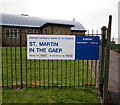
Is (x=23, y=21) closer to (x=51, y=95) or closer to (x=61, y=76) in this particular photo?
(x=61, y=76)

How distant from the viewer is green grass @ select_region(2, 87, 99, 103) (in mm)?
4129

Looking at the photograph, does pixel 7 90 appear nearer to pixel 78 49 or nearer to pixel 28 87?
pixel 28 87

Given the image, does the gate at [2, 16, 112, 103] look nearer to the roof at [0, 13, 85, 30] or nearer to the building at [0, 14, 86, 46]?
the building at [0, 14, 86, 46]

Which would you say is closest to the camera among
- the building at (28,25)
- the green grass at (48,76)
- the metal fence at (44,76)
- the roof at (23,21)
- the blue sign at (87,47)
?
the blue sign at (87,47)

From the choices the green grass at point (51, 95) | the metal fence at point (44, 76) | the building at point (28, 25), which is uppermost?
the building at point (28, 25)

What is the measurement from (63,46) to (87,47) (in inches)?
30.4

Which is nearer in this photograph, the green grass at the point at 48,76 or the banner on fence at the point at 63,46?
the banner on fence at the point at 63,46

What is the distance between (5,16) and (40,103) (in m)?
30.6

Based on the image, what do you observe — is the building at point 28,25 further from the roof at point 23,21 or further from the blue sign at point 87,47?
the blue sign at point 87,47

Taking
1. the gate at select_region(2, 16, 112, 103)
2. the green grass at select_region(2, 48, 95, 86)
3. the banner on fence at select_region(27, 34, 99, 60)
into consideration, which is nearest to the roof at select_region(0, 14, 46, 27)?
the green grass at select_region(2, 48, 95, 86)

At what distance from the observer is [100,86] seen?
4.86 metres

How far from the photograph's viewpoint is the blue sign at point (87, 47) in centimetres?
487

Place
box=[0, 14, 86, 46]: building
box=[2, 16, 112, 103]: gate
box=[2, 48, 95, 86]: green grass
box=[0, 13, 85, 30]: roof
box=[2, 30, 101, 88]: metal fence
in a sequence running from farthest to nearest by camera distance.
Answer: box=[0, 13, 85, 30]: roof < box=[0, 14, 86, 46]: building < box=[2, 48, 95, 86]: green grass < box=[2, 30, 101, 88]: metal fence < box=[2, 16, 112, 103]: gate

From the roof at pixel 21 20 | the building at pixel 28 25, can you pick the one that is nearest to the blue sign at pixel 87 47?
the building at pixel 28 25
